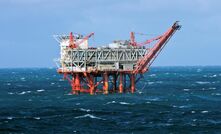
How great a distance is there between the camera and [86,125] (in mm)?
74000

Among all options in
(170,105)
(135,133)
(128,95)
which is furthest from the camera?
(128,95)

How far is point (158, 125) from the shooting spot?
72875mm

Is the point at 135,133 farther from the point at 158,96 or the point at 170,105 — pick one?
the point at 158,96

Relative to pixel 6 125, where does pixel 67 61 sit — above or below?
above

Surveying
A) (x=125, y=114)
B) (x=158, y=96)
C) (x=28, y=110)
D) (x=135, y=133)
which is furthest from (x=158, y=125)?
(x=158, y=96)

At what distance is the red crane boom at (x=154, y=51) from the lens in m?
115

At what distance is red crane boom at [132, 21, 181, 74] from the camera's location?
115 meters

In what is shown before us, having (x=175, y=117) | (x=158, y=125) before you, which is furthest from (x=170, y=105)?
(x=158, y=125)

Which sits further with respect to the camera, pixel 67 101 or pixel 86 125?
pixel 67 101

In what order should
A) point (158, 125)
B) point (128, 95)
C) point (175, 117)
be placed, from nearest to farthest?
point (158, 125), point (175, 117), point (128, 95)

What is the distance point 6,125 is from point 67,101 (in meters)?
29.6

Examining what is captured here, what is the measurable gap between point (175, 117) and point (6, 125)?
78.1 feet

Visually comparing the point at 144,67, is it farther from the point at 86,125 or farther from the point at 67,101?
the point at 86,125

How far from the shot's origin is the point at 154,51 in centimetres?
11544
